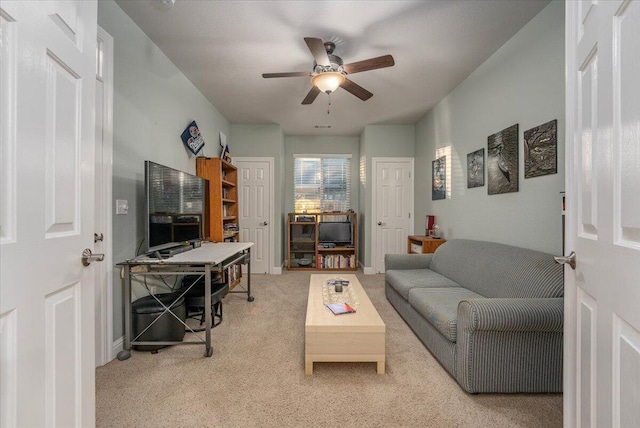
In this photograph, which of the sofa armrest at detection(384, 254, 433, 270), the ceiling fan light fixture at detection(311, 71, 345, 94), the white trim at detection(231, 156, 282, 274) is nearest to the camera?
the ceiling fan light fixture at detection(311, 71, 345, 94)

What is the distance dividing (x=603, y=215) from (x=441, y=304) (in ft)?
5.10

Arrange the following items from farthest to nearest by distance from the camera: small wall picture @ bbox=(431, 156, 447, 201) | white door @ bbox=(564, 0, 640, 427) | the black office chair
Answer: small wall picture @ bbox=(431, 156, 447, 201)
the black office chair
white door @ bbox=(564, 0, 640, 427)

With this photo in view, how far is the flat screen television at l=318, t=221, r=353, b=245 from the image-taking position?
5465mm

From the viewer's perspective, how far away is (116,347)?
7.29 ft

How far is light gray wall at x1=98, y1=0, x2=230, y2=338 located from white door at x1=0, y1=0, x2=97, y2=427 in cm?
135

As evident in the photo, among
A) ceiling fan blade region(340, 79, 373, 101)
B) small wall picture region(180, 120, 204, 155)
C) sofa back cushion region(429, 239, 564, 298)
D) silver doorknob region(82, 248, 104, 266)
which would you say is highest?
ceiling fan blade region(340, 79, 373, 101)

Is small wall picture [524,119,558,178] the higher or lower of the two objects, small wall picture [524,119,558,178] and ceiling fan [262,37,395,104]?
the lower

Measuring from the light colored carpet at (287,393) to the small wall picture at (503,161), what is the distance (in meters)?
1.65

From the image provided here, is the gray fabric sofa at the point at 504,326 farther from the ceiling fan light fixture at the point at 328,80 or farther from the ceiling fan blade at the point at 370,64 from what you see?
the ceiling fan light fixture at the point at 328,80

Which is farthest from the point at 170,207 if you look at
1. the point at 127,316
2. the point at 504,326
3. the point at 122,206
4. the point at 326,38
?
the point at 504,326

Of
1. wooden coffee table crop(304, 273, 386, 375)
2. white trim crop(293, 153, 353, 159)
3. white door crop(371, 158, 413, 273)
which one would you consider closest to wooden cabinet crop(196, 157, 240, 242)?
white trim crop(293, 153, 353, 159)

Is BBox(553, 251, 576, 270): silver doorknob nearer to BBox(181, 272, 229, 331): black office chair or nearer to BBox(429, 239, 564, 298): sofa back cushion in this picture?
BBox(429, 239, 564, 298): sofa back cushion

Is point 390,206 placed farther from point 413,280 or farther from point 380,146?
point 413,280

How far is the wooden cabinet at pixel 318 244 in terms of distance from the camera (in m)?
5.43
